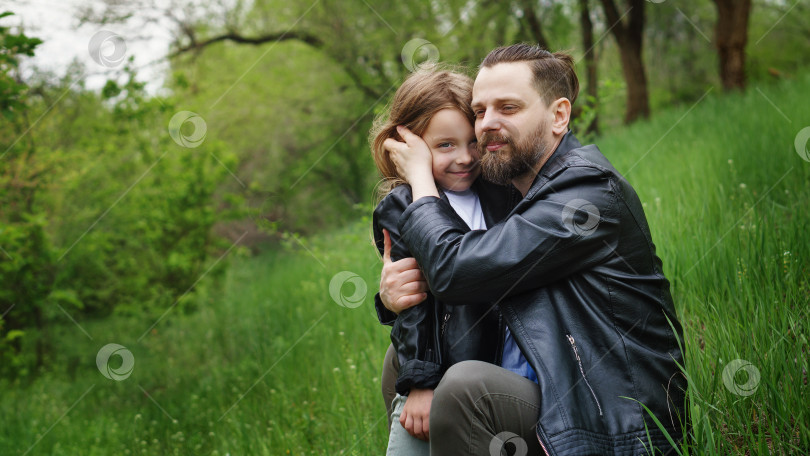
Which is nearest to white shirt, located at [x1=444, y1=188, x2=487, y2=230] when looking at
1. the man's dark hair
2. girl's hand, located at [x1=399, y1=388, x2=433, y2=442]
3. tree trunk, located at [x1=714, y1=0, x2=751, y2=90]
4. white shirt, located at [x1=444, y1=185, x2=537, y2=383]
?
white shirt, located at [x1=444, y1=185, x2=537, y2=383]

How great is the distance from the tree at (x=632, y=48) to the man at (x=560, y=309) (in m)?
8.81

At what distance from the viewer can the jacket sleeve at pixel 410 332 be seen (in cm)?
194

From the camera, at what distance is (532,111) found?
2.13 meters

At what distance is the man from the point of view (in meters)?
1.70

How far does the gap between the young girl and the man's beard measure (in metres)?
0.19

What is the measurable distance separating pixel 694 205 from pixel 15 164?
6.56m

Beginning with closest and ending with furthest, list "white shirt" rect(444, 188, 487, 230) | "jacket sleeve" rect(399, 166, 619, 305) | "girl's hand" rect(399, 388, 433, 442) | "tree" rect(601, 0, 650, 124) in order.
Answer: "jacket sleeve" rect(399, 166, 619, 305), "girl's hand" rect(399, 388, 433, 442), "white shirt" rect(444, 188, 487, 230), "tree" rect(601, 0, 650, 124)

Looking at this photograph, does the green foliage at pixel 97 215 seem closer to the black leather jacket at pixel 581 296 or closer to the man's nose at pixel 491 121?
the man's nose at pixel 491 121

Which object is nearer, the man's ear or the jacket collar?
the jacket collar

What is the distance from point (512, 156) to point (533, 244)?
42 cm

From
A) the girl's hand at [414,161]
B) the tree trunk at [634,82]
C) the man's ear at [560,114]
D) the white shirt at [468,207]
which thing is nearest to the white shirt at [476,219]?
the white shirt at [468,207]

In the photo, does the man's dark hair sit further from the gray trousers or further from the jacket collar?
the gray trousers

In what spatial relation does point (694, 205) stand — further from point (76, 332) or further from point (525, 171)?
point (76, 332)

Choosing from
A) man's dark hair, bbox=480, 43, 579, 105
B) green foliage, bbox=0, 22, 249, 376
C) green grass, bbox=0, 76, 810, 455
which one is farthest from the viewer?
green foliage, bbox=0, 22, 249, 376
